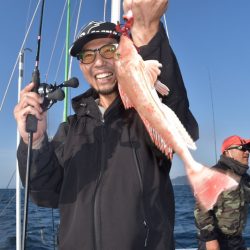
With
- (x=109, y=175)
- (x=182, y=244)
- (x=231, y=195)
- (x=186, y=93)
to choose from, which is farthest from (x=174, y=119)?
(x=182, y=244)

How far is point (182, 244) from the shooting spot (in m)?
10.9

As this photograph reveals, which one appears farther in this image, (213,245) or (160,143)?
(213,245)

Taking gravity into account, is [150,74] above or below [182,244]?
above

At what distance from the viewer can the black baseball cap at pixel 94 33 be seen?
9.43 ft

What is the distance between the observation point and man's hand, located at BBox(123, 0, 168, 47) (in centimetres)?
232

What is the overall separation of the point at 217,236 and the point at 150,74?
305 cm

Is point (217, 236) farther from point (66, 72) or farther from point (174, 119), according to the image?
point (66, 72)

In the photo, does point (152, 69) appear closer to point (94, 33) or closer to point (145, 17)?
point (145, 17)

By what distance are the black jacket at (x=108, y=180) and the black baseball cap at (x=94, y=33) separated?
1.45 feet

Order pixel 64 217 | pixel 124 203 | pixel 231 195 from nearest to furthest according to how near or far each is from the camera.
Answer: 1. pixel 124 203
2. pixel 64 217
3. pixel 231 195

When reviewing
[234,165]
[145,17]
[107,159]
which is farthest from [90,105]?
[234,165]

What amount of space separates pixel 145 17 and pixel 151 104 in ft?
1.82

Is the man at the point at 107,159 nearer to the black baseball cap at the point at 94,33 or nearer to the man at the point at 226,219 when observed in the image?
the black baseball cap at the point at 94,33

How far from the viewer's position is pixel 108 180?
2498 millimetres
